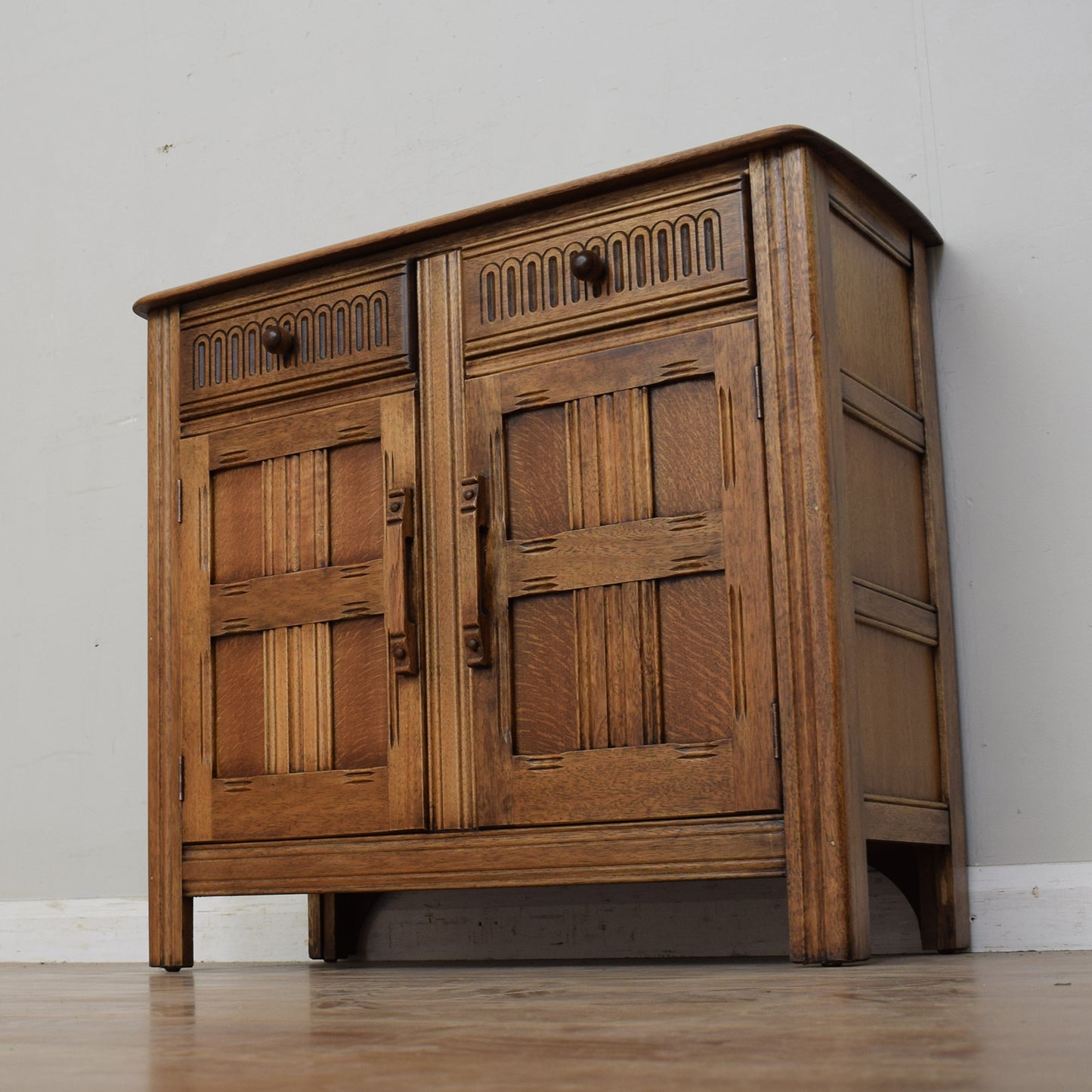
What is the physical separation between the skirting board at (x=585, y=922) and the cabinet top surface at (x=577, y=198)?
1.05 metres

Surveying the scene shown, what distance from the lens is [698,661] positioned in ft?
6.45

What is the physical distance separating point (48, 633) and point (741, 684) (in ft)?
6.53

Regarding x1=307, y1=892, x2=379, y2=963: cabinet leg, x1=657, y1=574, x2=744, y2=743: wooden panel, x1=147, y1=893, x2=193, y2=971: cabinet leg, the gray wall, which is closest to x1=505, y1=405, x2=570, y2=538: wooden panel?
x1=657, y1=574, x2=744, y2=743: wooden panel

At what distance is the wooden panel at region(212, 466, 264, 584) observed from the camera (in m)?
2.40

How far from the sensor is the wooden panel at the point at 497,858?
1.89 m

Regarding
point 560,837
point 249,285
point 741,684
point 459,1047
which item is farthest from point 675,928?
point 459,1047

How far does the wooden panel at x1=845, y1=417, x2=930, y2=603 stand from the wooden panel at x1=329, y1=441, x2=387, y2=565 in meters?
0.71

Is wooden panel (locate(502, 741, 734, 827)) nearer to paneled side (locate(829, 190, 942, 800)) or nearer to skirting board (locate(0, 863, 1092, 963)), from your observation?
paneled side (locate(829, 190, 942, 800))

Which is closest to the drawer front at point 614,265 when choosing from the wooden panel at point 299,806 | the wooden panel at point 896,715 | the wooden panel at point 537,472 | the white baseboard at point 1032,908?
the wooden panel at point 537,472

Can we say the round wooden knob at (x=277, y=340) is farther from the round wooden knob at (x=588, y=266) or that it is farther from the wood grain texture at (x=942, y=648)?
the wood grain texture at (x=942, y=648)

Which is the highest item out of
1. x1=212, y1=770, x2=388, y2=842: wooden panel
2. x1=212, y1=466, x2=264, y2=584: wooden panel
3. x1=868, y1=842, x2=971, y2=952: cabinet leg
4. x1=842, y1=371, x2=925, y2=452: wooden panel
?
x1=842, y1=371, x2=925, y2=452: wooden panel

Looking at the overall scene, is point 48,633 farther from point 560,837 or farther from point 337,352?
point 560,837

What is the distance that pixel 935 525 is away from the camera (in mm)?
2299

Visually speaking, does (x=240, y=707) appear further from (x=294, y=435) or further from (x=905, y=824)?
(x=905, y=824)
